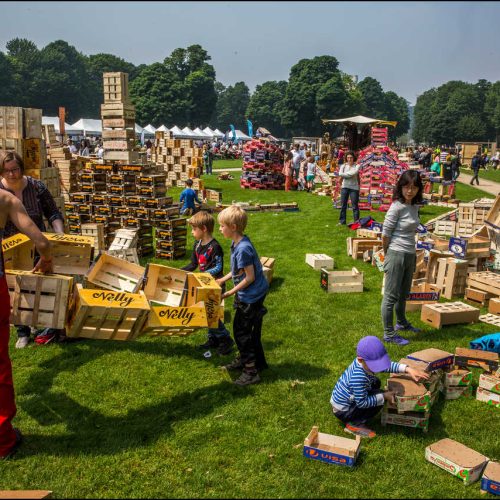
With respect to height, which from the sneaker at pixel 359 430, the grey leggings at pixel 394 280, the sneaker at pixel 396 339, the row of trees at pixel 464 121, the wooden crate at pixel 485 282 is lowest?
the sneaker at pixel 359 430

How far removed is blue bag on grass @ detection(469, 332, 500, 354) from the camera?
21.3 ft

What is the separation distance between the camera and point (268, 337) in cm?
725

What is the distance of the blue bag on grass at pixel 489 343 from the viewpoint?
6.49m

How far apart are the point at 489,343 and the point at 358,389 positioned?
2.82 metres

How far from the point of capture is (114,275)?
6.14 m

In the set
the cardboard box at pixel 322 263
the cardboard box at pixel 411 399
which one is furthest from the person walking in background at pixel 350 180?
the cardboard box at pixel 411 399

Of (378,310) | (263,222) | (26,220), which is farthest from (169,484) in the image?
(263,222)

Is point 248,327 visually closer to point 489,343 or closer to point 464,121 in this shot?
point 489,343

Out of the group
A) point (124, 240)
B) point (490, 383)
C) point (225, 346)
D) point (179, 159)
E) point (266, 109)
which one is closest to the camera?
point (490, 383)

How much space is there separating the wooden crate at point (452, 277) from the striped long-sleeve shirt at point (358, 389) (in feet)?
16.1

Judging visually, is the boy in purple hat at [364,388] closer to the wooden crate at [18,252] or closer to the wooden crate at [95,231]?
the wooden crate at [18,252]

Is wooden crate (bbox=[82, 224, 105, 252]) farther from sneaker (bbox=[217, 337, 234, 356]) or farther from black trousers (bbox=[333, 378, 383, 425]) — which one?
black trousers (bbox=[333, 378, 383, 425])

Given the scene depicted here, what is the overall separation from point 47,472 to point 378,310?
6046 millimetres

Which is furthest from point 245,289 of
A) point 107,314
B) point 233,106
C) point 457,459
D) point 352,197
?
point 233,106
